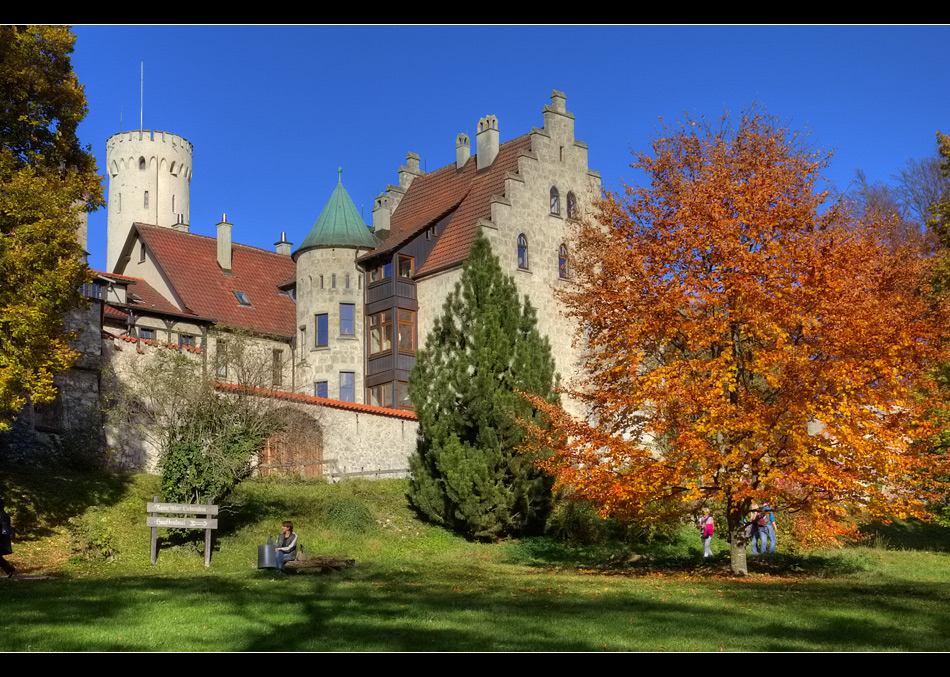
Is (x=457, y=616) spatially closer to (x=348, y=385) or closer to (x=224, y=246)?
(x=348, y=385)

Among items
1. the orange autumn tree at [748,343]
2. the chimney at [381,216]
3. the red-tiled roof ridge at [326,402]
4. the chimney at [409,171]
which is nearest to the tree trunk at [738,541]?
the orange autumn tree at [748,343]

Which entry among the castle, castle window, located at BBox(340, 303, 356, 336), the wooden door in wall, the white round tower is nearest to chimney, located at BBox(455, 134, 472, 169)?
the castle

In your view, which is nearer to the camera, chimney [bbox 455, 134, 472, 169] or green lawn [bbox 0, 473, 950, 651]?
green lawn [bbox 0, 473, 950, 651]

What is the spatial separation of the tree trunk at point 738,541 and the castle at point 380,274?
66.3 ft

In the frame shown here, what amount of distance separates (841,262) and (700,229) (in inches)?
98.7

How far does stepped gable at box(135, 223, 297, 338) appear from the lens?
143 feet

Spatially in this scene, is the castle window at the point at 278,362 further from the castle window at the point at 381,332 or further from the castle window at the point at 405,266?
the castle window at the point at 405,266

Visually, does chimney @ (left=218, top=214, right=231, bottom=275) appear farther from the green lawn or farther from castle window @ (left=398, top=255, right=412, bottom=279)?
the green lawn

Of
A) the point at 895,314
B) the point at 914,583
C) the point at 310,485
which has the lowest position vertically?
the point at 914,583

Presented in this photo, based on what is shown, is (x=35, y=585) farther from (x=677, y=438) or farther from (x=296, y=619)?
(x=677, y=438)

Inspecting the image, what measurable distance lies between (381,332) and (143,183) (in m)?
37.3

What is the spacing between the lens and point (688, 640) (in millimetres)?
11844

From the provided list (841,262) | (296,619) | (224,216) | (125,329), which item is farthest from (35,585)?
(224,216)

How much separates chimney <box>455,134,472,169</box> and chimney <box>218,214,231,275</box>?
35.2ft
